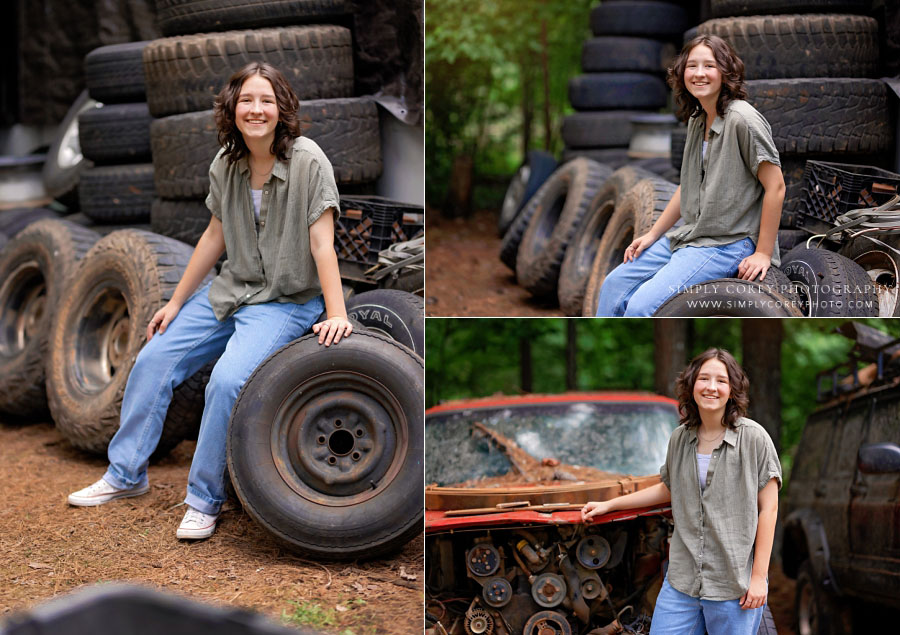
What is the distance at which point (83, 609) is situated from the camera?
70.6 inches

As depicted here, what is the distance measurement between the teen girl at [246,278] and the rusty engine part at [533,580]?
3.39 feet

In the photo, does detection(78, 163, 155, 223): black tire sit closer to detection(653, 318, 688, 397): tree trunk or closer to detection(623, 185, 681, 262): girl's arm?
detection(653, 318, 688, 397): tree trunk

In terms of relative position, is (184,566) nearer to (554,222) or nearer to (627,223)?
(627,223)

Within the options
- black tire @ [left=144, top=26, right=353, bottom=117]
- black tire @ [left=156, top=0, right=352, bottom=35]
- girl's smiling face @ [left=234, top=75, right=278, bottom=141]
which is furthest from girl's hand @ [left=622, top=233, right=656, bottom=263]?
black tire @ [left=156, top=0, right=352, bottom=35]

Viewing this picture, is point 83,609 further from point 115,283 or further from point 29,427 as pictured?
point 29,427

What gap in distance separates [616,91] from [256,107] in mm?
4035

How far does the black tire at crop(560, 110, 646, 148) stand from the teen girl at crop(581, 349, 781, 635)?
4248 millimetres

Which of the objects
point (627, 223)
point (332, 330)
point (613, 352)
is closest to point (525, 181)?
point (613, 352)

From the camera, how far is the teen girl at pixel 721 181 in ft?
11.1

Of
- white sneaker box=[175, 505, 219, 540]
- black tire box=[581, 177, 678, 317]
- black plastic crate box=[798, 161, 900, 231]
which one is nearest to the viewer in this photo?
black plastic crate box=[798, 161, 900, 231]

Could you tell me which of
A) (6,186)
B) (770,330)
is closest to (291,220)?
(770,330)

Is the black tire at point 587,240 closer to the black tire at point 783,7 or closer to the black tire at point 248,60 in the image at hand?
the black tire at point 783,7

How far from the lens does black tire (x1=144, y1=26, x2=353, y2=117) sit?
15.8 feet

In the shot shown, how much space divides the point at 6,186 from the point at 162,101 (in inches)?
136
